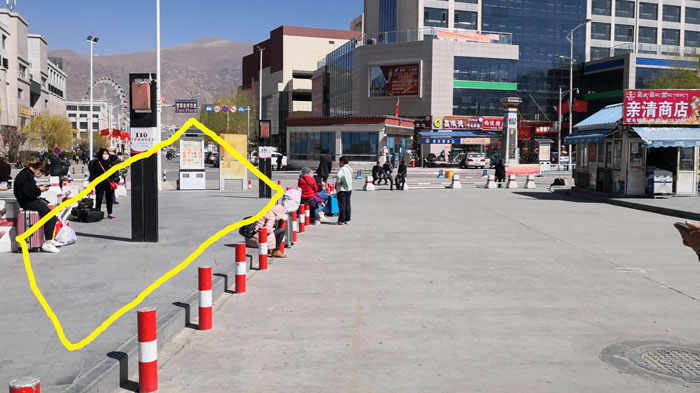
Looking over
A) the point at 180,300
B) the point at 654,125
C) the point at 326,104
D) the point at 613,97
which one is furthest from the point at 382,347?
the point at 326,104

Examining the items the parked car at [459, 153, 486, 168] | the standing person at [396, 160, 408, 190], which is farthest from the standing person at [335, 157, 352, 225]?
the parked car at [459, 153, 486, 168]

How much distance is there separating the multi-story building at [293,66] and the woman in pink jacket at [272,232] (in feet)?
307

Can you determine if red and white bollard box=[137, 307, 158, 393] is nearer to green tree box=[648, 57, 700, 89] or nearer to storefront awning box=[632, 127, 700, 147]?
storefront awning box=[632, 127, 700, 147]

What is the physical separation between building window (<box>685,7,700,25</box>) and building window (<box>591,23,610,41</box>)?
1204 centimetres

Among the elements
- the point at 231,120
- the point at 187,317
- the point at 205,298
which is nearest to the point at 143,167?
the point at 187,317

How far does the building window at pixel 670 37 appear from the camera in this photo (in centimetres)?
8681

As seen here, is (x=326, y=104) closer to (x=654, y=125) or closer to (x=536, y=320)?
(x=654, y=125)

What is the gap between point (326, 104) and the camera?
92.2 metres

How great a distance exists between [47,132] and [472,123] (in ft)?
171

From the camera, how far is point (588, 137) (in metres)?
27.6

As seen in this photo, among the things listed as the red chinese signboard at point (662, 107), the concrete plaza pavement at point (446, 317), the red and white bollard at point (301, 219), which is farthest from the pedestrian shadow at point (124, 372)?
the red chinese signboard at point (662, 107)

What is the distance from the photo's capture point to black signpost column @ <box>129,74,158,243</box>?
12672 mm

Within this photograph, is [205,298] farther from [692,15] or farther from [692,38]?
[692,15]

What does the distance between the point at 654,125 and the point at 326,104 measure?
6980cm
